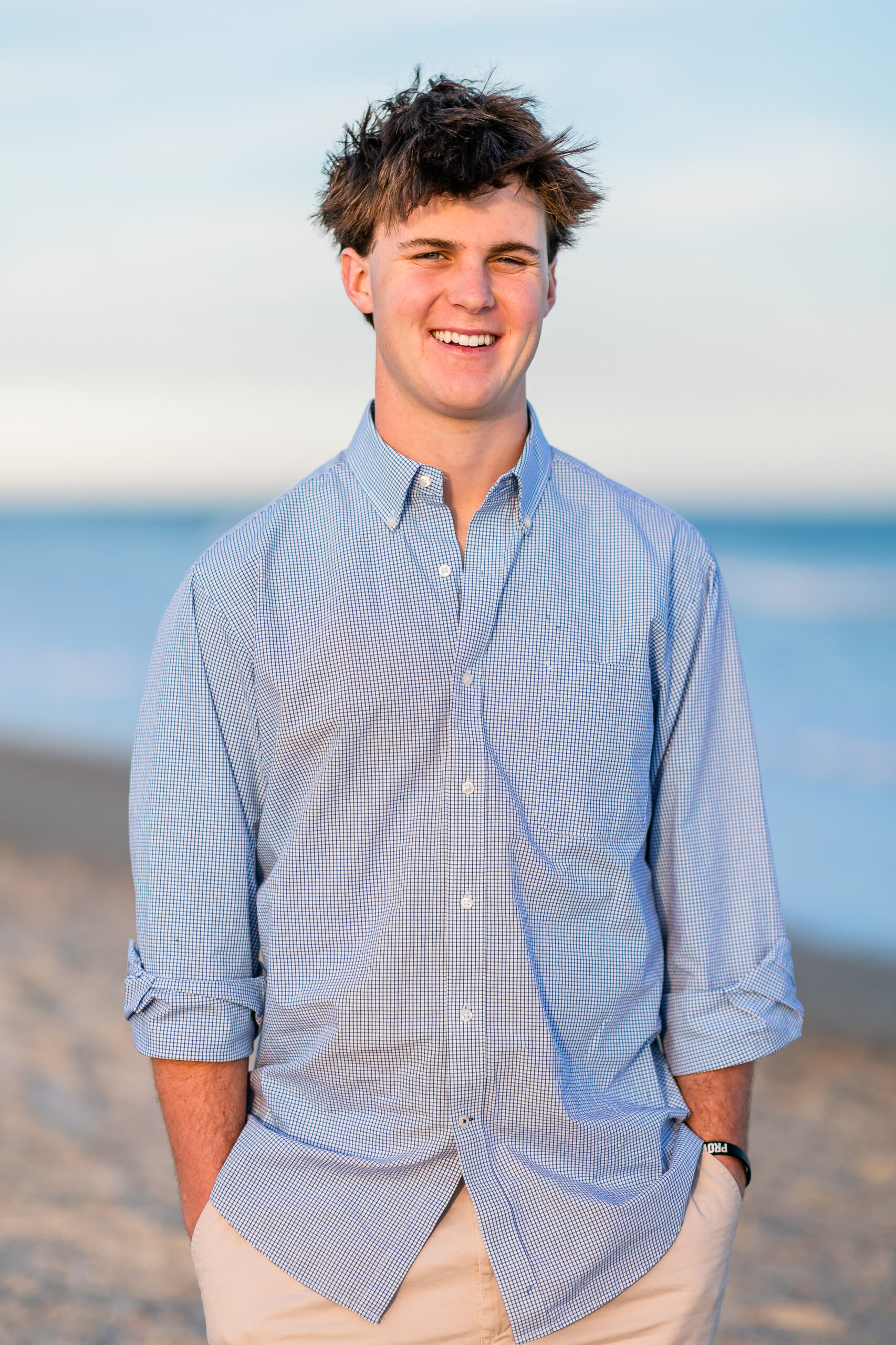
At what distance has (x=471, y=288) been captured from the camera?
1697 mm

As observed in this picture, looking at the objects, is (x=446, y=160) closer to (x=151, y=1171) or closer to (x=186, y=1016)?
(x=186, y=1016)

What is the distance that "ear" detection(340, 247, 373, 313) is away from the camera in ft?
6.16

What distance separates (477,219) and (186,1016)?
114 cm

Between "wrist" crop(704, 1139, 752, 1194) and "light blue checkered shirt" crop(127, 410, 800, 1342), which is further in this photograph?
"wrist" crop(704, 1139, 752, 1194)

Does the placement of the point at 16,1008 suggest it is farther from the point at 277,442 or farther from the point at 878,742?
the point at 277,442

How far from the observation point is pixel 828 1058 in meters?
4.85

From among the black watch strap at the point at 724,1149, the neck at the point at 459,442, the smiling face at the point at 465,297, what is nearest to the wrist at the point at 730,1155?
the black watch strap at the point at 724,1149

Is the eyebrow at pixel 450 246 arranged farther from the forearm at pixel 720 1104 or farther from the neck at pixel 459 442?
the forearm at pixel 720 1104

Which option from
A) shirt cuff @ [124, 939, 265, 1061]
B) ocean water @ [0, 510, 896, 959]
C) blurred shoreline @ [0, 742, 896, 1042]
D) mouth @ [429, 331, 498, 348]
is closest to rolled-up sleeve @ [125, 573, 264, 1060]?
shirt cuff @ [124, 939, 265, 1061]

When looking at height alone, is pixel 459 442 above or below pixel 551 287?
below

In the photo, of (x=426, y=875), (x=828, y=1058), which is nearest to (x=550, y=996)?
(x=426, y=875)

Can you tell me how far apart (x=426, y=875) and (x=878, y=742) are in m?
10.4

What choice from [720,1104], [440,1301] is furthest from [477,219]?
[440,1301]

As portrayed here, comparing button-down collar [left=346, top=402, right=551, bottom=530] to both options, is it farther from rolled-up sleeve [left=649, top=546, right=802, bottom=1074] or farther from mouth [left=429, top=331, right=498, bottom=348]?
rolled-up sleeve [left=649, top=546, right=802, bottom=1074]
